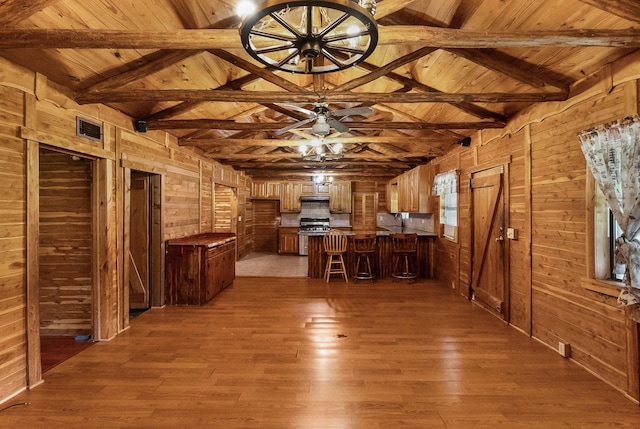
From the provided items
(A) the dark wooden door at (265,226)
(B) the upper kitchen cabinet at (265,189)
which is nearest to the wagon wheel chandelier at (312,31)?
(B) the upper kitchen cabinet at (265,189)

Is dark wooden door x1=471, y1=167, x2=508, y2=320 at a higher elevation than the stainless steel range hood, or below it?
below

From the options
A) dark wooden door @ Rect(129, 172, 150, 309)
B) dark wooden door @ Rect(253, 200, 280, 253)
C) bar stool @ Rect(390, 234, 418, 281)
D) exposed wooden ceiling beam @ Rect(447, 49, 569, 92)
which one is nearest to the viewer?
exposed wooden ceiling beam @ Rect(447, 49, 569, 92)

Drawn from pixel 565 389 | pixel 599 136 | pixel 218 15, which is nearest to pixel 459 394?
pixel 565 389

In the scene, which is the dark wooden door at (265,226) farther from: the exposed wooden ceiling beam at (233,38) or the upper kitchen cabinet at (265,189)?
the exposed wooden ceiling beam at (233,38)

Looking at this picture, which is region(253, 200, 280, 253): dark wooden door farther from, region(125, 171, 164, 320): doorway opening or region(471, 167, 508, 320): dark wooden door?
region(471, 167, 508, 320): dark wooden door

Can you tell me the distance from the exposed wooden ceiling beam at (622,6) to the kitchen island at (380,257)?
4661mm

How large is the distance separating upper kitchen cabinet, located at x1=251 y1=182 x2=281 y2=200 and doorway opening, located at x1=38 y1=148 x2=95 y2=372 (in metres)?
5.91

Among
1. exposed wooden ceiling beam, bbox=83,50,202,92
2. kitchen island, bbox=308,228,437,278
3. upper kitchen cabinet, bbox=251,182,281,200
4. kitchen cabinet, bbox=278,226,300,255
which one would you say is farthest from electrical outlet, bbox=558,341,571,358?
upper kitchen cabinet, bbox=251,182,281,200

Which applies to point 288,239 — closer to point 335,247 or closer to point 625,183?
point 335,247

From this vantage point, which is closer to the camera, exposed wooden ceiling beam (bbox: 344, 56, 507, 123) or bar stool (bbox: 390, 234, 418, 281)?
exposed wooden ceiling beam (bbox: 344, 56, 507, 123)

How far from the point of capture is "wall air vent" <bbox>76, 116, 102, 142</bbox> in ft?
9.54

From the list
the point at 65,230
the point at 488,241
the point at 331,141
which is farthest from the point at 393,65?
the point at 65,230

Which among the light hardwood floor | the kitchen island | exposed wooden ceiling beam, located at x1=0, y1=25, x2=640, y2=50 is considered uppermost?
exposed wooden ceiling beam, located at x1=0, y1=25, x2=640, y2=50

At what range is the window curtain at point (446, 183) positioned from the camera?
5.03 m
